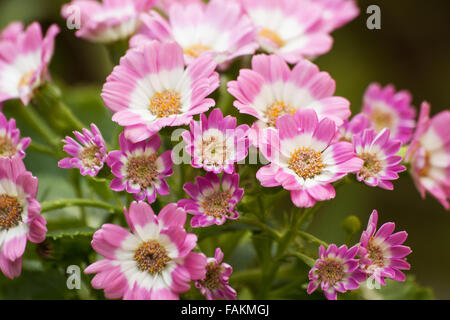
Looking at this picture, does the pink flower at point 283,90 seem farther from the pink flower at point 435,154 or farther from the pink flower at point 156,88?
the pink flower at point 435,154

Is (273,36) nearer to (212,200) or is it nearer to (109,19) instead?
(109,19)

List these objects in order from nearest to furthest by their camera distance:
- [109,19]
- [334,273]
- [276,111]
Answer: [334,273] < [276,111] < [109,19]

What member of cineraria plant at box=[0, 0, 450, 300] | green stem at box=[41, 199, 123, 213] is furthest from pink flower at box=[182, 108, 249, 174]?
green stem at box=[41, 199, 123, 213]

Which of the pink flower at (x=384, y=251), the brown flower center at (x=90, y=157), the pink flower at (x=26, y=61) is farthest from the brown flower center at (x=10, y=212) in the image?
the pink flower at (x=384, y=251)

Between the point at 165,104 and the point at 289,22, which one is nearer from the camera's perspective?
the point at 165,104

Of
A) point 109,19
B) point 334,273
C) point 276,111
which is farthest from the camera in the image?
point 109,19

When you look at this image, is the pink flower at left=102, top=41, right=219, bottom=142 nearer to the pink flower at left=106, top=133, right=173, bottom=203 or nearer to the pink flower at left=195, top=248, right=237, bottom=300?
the pink flower at left=106, top=133, right=173, bottom=203

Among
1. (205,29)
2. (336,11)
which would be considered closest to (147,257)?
(205,29)

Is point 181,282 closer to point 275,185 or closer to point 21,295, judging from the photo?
point 275,185
